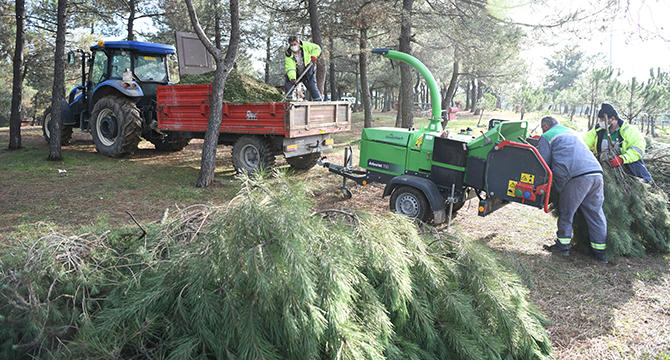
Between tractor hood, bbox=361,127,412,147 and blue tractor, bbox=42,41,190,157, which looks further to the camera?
blue tractor, bbox=42,41,190,157

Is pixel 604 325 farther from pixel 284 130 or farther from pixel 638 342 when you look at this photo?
pixel 284 130

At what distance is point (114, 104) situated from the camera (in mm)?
9375

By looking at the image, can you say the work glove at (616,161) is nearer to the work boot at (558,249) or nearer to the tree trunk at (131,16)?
the work boot at (558,249)

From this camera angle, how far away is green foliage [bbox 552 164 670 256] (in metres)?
4.84

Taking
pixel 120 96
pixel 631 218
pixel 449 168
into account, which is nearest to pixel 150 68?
pixel 120 96

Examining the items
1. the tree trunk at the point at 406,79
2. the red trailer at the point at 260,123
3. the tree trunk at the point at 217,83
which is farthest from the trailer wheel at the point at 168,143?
the tree trunk at the point at 406,79

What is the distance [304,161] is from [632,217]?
580 cm

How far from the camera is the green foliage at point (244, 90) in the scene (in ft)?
26.3

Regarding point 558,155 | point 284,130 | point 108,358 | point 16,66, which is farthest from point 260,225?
point 16,66

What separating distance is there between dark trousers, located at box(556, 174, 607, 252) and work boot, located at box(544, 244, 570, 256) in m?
0.16

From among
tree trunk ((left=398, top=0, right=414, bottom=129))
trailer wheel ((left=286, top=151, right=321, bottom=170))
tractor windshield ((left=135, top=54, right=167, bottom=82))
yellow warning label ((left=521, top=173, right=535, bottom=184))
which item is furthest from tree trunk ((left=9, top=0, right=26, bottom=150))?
yellow warning label ((left=521, top=173, right=535, bottom=184))

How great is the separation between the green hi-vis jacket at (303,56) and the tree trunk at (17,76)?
247 inches

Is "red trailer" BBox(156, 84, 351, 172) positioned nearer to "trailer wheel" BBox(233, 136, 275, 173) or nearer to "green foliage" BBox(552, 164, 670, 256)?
"trailer wheel" BBox(233, 136, 275, 173)

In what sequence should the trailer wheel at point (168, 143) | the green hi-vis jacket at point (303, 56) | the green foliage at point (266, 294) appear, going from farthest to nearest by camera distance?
1. the trailer wheel at point (168, 143)
2. the green hi-vis jacket at point (303, 56)
3. the green foliage at point (266, 294)
